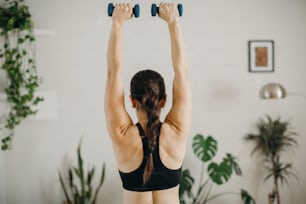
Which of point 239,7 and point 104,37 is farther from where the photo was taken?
point 239,7

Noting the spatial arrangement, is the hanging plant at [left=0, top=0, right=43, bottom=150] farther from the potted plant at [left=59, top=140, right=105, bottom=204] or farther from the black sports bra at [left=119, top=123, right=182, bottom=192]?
the black sports bra at [left=119, top=123, right=182, bottom=192]

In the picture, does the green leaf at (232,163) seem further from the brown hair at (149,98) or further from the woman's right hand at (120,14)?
the woman's right hand at (120,14)

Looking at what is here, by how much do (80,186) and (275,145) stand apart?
1.72 m

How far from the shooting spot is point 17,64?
317 centimetres

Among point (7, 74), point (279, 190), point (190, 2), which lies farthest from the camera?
point (279, 190)

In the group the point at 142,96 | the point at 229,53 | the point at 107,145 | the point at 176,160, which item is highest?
the point at 229,53

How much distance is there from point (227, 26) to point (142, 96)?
2258 millimetres

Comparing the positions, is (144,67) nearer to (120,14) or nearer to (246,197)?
(246,197)

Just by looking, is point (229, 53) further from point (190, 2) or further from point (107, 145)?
point (107, 145)

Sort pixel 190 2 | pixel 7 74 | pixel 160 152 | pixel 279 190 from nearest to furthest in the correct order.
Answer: pixel 160 152, pixel 7 74, pixel 190 2, pixel 279 190

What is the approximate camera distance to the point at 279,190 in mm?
3713

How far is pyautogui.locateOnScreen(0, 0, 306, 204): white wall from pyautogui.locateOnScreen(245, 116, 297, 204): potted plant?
0.29 ft

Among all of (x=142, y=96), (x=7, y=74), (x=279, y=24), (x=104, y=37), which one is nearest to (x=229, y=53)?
(x=279, y=24)

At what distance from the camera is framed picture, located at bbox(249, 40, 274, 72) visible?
3.59 meters
